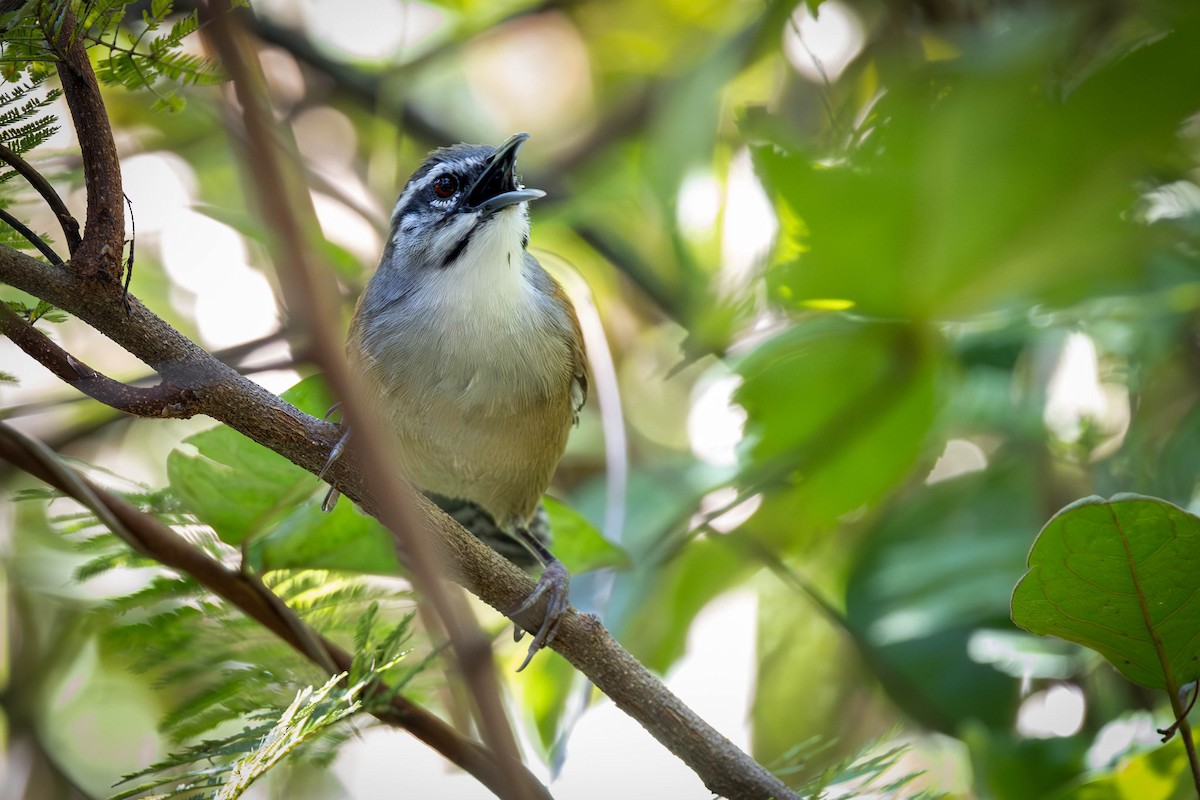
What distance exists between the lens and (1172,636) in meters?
1.65

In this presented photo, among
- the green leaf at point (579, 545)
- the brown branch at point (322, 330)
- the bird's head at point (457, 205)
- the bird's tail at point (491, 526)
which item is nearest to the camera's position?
the brown branch at point (322, 330)

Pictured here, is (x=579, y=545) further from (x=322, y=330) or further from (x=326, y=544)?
(x=322, y=330)

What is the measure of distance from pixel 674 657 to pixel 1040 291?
148 cm

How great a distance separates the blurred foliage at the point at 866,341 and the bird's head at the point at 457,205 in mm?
268

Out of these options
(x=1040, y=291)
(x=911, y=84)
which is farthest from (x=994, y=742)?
(x=911, y=84)

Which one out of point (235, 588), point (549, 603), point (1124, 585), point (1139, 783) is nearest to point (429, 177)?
point (549, 603)

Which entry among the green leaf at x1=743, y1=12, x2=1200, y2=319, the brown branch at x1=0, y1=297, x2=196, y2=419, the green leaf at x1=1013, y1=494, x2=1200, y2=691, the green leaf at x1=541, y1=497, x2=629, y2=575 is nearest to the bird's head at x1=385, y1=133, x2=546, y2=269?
the green leaf at x1=743, y1=12, x2=1200, y2=319

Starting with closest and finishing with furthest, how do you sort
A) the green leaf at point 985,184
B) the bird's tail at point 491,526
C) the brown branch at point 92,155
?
the brown branch at point 92,155
the green leaf at point 985,184
the bird's tail at point 491,526

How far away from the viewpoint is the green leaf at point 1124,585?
1486 mm

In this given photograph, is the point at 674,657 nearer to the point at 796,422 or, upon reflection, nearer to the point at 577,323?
the point at 796,422

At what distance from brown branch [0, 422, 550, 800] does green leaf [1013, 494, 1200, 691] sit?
912mm

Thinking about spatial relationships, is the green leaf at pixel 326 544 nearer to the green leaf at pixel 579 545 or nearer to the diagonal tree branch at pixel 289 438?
the diagonal tree branch at pixel 289 438

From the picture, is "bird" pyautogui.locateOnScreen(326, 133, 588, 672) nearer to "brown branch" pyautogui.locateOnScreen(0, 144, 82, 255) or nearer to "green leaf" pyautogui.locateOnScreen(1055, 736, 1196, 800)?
"green leaf" pyautogui.locateOnScreen(1055, 736, 1196, 800)

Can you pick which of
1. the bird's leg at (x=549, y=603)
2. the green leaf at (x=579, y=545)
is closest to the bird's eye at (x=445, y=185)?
the green leaf at (x=579, y=545)
